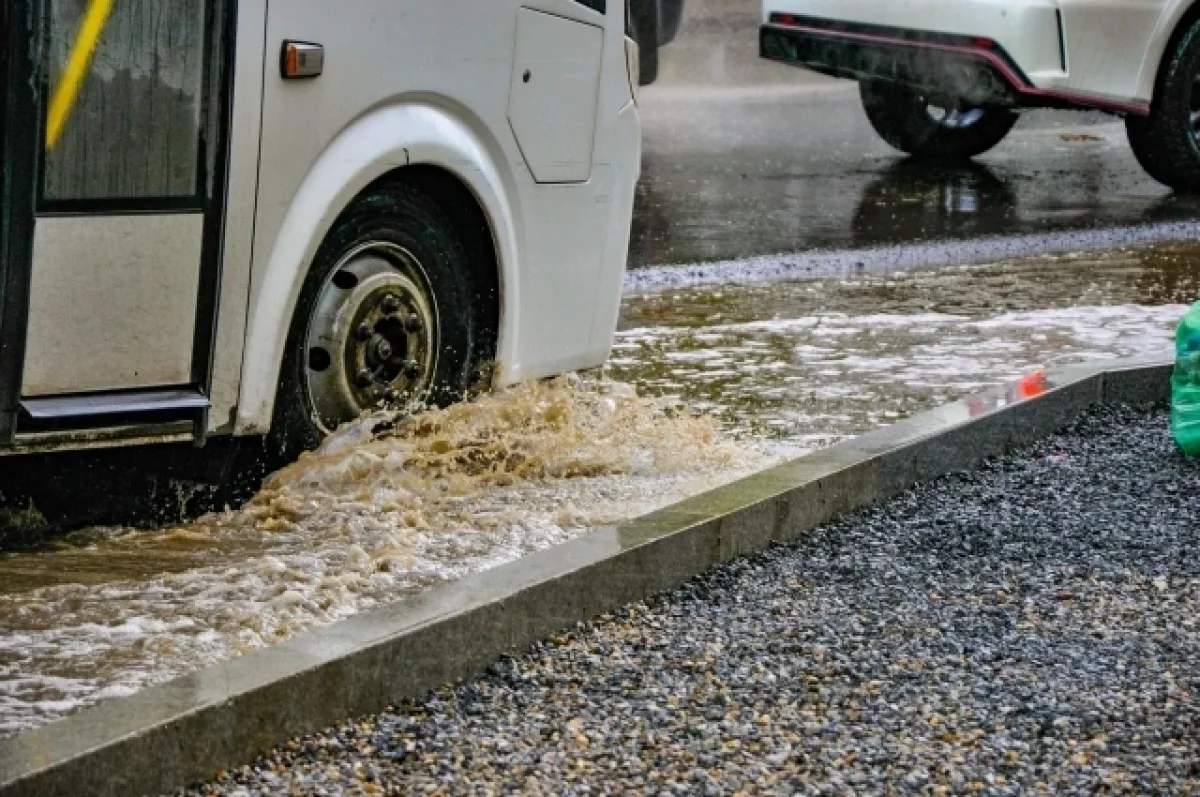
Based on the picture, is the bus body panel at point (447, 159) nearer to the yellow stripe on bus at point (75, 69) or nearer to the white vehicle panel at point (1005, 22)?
the yellow stripe on bus at point (75, 69)

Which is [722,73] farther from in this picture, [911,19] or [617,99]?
[617,99]

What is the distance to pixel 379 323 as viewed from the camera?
5.67 m

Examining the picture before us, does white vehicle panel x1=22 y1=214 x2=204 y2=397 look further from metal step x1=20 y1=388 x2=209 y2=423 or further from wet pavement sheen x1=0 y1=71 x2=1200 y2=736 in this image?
wet pavement sheen x1=0 y1=71 x2=1200 y2=736

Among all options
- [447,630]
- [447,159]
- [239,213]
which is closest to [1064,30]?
[447,159]

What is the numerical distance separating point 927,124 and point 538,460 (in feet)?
29.8

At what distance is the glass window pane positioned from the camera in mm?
4707

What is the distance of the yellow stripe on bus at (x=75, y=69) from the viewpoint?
4.69 m

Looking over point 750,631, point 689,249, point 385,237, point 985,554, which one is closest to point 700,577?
point 750,631

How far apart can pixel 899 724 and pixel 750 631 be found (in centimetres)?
61

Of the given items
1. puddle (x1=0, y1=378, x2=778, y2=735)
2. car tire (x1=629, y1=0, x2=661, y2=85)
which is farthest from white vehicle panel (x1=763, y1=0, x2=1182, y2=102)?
puddle (x1=0, y1=378, x2=778, y2=735)

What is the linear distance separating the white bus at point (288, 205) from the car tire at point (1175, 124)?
7.24 meters

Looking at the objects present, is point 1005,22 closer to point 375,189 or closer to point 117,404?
point 375,189

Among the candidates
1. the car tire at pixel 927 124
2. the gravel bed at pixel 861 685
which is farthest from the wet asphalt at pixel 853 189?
the gravel bed at pixel 861 685

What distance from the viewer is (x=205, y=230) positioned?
5.00 m
